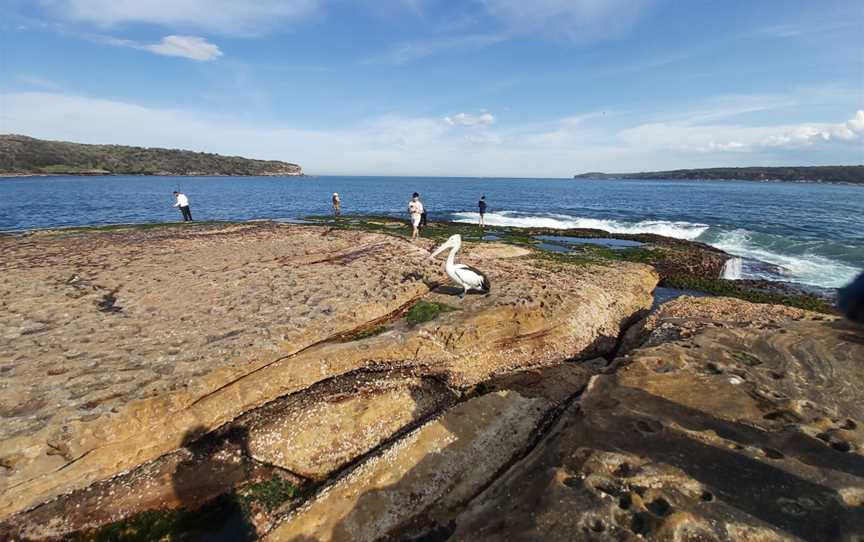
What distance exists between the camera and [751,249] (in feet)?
99.8

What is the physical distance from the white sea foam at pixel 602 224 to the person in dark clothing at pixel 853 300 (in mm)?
34158

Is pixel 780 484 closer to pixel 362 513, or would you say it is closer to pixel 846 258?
pixel 362 513

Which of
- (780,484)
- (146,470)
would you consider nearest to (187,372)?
(146,470)

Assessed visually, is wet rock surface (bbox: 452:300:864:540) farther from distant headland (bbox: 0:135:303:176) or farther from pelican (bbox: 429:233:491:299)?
distant headland (bbox: 0:135:303:176)

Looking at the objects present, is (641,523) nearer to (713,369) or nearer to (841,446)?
(841,446)

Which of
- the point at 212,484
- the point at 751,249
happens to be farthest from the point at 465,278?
the point at 751,249

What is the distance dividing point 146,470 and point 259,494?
204 cm

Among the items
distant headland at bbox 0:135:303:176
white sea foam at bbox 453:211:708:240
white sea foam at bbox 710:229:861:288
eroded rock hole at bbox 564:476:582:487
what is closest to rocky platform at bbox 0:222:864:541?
eroded rock hole at bbox 564:476:582:487

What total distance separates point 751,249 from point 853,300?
3237 centimetres

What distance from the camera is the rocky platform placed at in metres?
5.35

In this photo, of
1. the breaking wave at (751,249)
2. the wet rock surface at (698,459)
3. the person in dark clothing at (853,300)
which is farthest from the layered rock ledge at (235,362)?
the breaking wave at (751,249)

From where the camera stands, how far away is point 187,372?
26.9 ft

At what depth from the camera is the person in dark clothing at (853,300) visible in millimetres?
4816

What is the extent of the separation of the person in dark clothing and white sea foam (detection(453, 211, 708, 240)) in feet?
112
